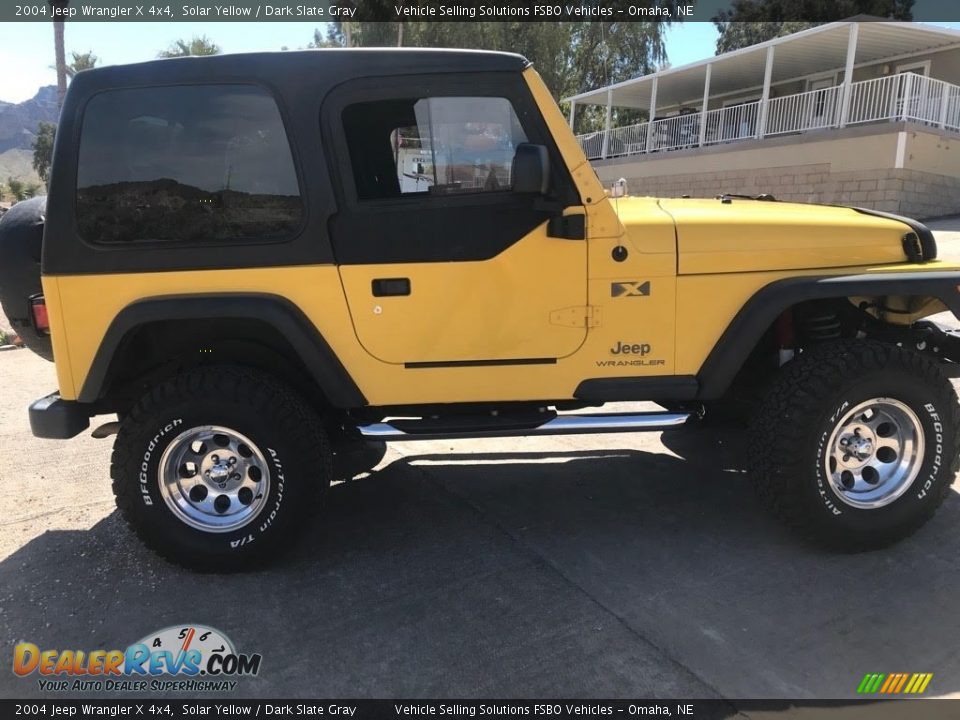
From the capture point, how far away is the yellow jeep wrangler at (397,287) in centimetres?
276

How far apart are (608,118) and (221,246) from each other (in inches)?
910

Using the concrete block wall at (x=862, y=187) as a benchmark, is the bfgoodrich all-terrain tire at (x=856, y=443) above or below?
below

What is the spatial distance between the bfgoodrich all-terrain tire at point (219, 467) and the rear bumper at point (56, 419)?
21 centimetres

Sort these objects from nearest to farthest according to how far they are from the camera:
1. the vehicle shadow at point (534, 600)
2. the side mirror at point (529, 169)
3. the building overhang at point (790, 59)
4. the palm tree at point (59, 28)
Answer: the vehicle shadow at point (534, 600) → the side mirror at point (529, 169) → the building overhang at point (790, 59) → the palm tree at point (59, 28)

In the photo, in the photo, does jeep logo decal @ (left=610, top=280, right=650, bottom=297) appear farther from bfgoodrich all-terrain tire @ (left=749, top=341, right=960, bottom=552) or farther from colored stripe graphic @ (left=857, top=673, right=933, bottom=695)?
colored stripe graphic @ (left=857, top=673, right=933, bottom=695)

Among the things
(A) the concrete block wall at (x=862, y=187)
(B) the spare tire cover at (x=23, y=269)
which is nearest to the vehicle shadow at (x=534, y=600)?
(B) the spare tire cover at (x=23, y=269)

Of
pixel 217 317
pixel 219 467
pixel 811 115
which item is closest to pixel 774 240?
pixel 217 317

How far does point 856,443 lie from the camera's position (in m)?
2.98

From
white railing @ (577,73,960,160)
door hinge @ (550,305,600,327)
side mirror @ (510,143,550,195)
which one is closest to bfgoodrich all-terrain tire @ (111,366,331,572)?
door hinge @ (550,305,600,327)

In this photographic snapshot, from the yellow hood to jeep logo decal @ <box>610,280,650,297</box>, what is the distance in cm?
17

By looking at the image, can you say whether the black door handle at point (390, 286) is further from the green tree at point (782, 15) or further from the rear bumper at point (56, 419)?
the green tree at point (782, 15)

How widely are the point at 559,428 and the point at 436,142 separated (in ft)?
4.48

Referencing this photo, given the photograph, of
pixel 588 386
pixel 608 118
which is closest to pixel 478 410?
pixel 588 386

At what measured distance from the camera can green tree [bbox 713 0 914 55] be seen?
946 inches
